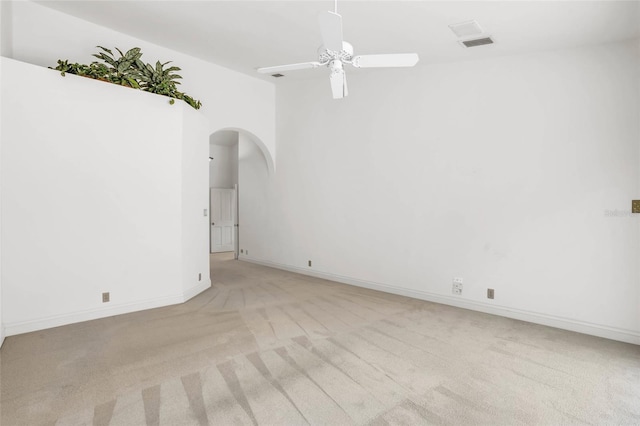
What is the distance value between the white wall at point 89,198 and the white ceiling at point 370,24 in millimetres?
Answer: 970

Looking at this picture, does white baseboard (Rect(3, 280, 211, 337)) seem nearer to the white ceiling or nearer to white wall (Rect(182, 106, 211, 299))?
white wall (Rect(182, 106, 211, 299))

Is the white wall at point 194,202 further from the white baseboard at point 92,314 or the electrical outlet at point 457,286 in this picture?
the electrical outlet at point 457,286

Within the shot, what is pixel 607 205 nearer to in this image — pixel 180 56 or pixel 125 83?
pixel 125 83

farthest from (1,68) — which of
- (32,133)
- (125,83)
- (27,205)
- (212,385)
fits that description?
(212,385)

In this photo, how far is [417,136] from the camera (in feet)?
15.9

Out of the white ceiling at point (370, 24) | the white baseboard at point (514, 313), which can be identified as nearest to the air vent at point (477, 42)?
the white ceiling at point (370, 24)

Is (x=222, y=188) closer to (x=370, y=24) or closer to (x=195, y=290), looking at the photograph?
(x=195, y=290)

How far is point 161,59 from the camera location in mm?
4961

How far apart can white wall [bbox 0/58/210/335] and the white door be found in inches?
209

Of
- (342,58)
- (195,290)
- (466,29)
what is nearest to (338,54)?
(342,58)

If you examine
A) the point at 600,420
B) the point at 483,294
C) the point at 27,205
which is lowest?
the point at 600,420

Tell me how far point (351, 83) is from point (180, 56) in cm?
270

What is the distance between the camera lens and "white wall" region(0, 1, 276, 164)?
388 cm

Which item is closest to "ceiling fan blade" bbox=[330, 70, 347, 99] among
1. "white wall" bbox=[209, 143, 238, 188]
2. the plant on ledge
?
the plant on ledge
